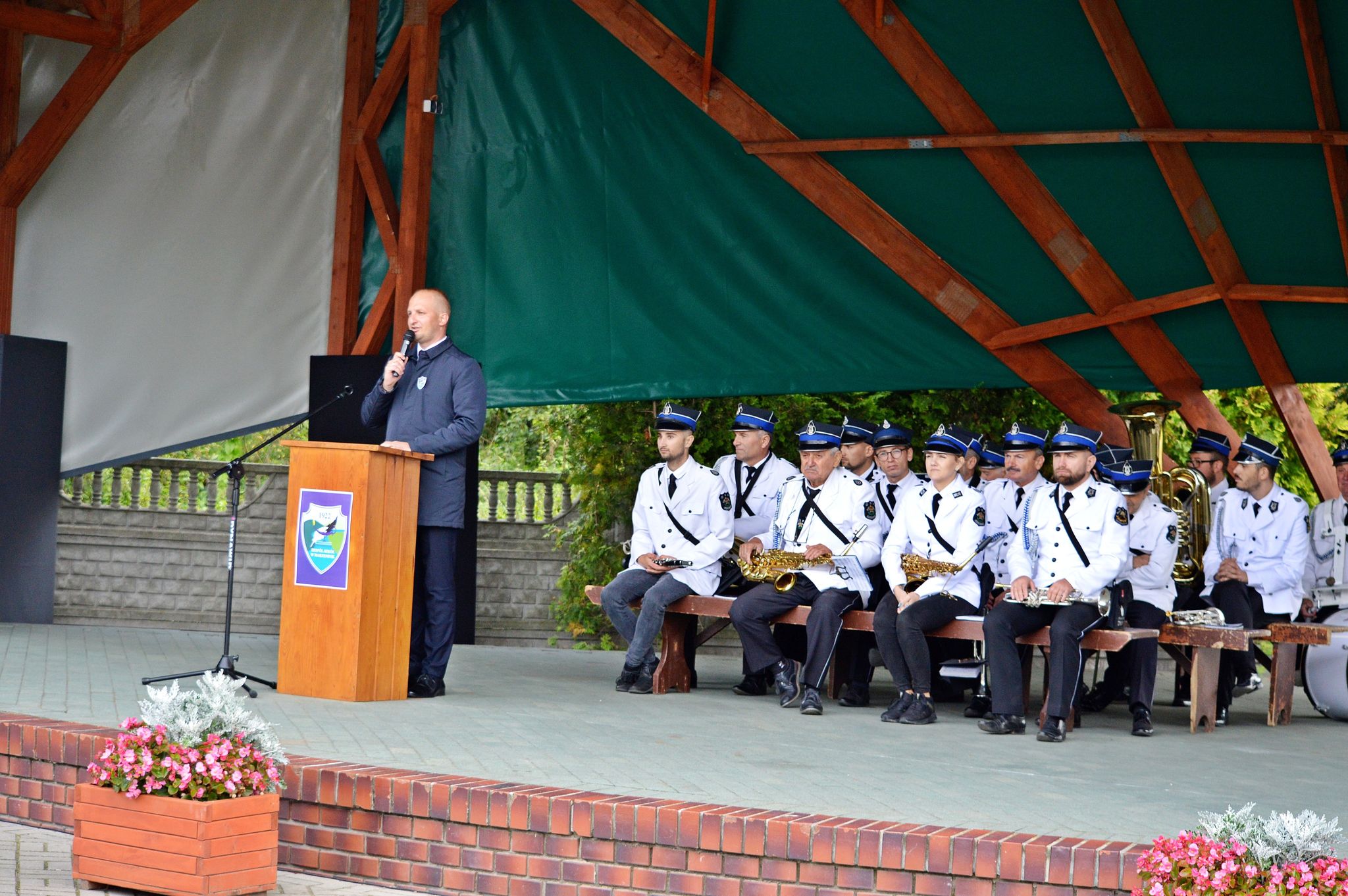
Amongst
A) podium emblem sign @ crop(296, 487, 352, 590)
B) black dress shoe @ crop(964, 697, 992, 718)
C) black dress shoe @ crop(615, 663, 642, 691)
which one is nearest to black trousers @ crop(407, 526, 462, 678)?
podium emblem sign @ crop(296, 487, 352, 590)

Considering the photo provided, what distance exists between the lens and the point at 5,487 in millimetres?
10516

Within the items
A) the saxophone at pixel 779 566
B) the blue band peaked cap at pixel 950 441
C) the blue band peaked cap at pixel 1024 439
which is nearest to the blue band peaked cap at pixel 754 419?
the saxophone at pixel 779 566

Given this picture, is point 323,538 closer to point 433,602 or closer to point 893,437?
point 433,602

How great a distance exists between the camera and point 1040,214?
362 inches

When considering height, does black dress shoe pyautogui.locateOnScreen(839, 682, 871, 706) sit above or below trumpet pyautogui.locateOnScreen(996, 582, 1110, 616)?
below

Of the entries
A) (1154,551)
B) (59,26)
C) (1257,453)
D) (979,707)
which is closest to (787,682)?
(979,707)

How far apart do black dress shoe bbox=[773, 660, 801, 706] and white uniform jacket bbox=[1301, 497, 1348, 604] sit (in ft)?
11.2

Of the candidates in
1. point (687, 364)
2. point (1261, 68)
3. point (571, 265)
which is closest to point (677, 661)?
point (687, 364)

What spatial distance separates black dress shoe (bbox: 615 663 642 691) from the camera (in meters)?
7.81

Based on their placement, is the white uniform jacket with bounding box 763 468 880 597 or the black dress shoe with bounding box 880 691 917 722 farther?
the white uniform jacket with bounding box 763 468 880 597

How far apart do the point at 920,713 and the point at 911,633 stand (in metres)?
0.40

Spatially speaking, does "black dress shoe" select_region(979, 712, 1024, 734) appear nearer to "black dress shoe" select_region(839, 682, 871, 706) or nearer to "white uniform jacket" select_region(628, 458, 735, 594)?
"black dress shoe" select_region(839, 682, 871, 706)

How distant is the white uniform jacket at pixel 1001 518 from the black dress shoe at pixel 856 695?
1.05m

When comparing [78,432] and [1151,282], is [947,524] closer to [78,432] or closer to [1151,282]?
[1151,282]
